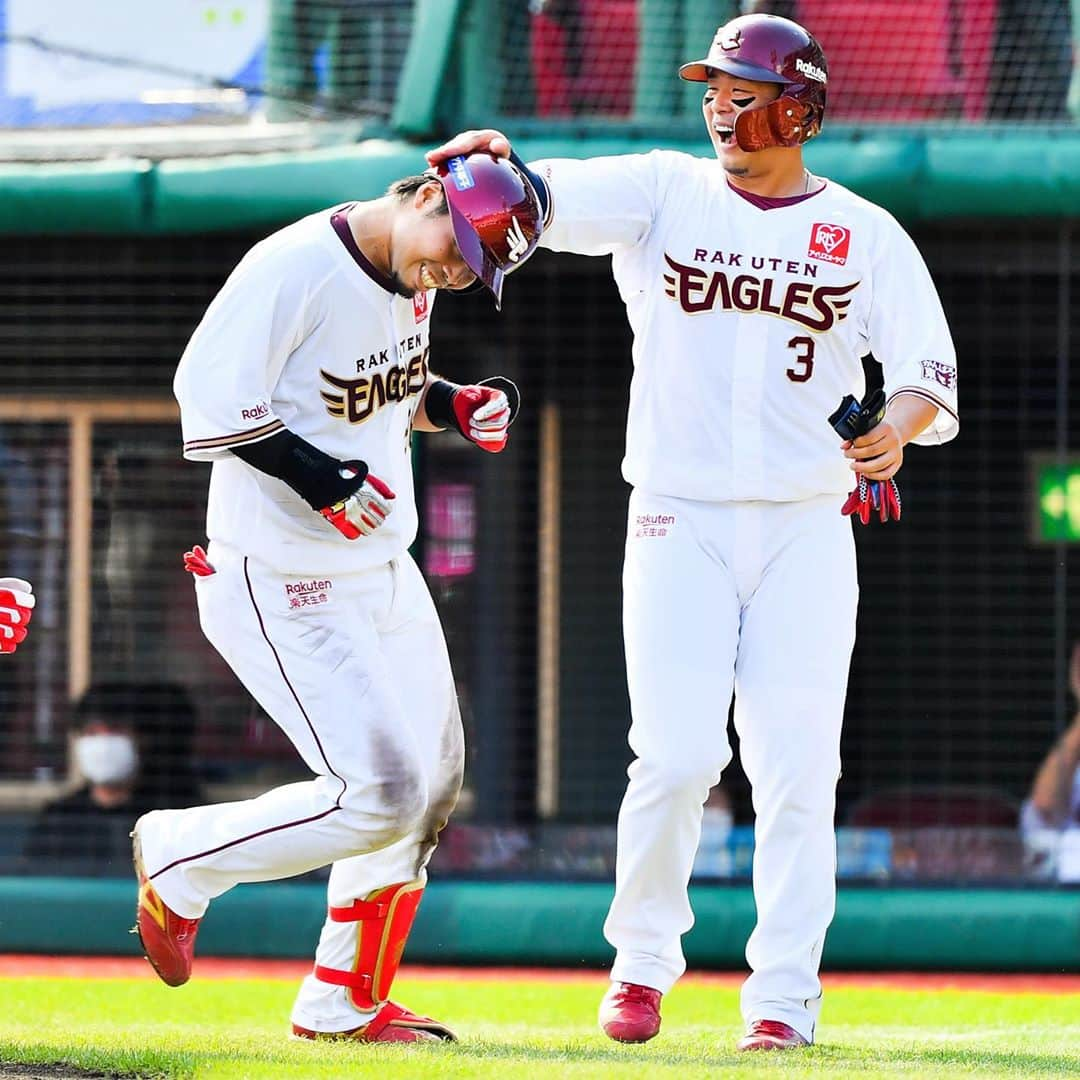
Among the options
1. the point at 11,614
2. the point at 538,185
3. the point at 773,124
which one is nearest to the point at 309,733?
the point at 11,614

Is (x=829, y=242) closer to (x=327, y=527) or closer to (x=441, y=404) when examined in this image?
(x=441, y=404)

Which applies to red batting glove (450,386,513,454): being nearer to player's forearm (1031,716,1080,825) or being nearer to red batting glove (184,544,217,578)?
red batting glove (184,544,217,578)

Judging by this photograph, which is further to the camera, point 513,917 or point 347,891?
point 513,917

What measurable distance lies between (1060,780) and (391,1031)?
13.8 ft

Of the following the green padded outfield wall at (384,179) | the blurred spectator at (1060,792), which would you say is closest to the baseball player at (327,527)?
the green padded outfield wall at (384,179)

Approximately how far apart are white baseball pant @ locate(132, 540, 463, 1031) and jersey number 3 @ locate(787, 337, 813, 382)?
903mm

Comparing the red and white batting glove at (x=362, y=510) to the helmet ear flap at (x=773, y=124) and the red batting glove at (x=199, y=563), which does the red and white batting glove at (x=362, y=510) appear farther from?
the helmet ear flap at (x=773, y=124)

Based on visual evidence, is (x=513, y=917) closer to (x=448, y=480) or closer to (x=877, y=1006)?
(x=877, y=1006)

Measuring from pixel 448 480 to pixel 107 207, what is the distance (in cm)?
216

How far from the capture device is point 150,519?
28.7 feet

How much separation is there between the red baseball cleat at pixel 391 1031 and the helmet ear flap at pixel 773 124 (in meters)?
1.94

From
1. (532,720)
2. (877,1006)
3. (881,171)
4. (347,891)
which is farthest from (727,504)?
(532,720)

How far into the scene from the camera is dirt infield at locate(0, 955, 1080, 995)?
638cm

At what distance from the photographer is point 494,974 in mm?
6566
